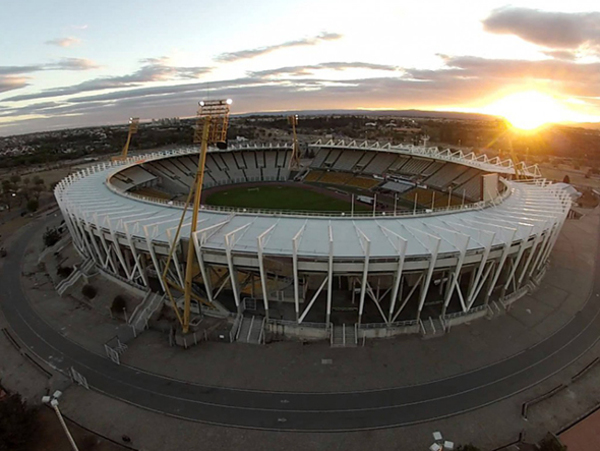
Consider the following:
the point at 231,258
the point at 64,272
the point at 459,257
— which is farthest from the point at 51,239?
the point at 459,257

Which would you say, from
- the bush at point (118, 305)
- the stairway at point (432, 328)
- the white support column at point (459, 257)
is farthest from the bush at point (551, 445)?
the bush at point (118, 305)

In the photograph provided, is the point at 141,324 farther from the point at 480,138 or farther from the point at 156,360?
the point at 480,138

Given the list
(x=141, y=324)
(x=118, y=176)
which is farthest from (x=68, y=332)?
(x=118, y=176)

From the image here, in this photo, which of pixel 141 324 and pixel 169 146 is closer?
pixel 141 324

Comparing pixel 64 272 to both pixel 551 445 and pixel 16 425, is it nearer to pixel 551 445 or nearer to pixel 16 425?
pixel 16 425

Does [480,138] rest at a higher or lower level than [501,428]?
lower

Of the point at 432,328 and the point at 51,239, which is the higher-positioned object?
the point at 432,328

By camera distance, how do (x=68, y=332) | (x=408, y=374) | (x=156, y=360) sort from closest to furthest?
1. (x=408, y=374)
2. (x=156, y=360)
3. (x=68, y=332)
